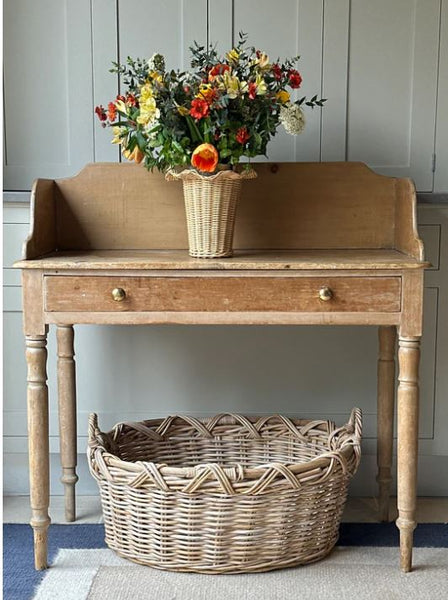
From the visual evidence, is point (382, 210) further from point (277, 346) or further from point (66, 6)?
point (66, 6)

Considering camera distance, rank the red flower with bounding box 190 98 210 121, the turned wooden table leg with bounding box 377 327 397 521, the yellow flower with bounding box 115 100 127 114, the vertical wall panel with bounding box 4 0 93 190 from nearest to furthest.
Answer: the red flower with bounding box 190 98 210 121, the yellow flower with bounding box 115 100 127 114, the turned wooden table leg with bounding box 377 327 397 521, the vertical wall panel with bounding box 4 0 93 190

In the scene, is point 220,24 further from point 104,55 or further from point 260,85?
point 260,85

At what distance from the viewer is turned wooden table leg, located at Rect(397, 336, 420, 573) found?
204 centimetres

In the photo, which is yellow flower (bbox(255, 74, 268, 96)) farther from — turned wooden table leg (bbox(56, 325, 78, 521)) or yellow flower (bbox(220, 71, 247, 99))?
turned wooden table leg (bbox(56, 325, 78, 521))

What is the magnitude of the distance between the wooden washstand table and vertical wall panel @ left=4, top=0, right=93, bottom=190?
22 centimetres

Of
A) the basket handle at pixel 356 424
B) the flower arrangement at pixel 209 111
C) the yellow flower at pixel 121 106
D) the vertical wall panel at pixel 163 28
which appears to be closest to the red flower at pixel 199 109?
the flower arrangement at pixel 209 111

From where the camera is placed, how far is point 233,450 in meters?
2.50

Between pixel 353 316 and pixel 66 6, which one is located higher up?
pixel 66 6

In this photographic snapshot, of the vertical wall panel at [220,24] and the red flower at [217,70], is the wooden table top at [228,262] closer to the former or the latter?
the red flower at [217,70]

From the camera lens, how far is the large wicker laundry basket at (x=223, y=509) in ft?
6.58

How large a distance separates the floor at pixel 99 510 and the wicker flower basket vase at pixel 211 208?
1007 millimetres

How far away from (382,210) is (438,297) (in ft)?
1.35

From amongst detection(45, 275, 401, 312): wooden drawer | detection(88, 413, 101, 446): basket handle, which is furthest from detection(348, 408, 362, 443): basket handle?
detection(88, 413, 101, 446): basket handle

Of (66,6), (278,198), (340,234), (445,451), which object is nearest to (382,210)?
(340,234)
